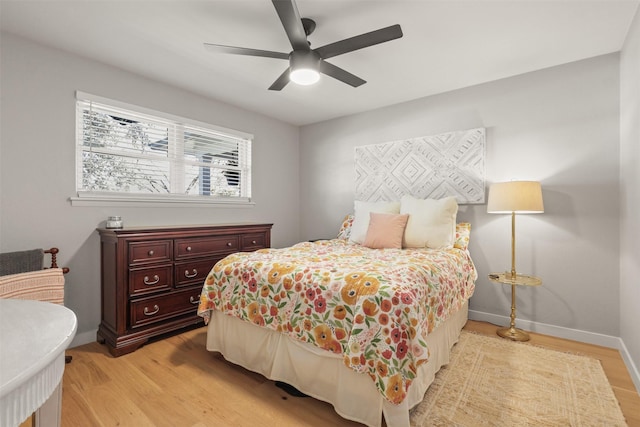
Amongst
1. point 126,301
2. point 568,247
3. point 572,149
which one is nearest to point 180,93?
point 126,301

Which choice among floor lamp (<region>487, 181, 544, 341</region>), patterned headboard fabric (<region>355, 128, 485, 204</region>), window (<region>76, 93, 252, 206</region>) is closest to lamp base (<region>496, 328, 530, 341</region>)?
floor lamp (<region>487, 181, 544, 341</region>)

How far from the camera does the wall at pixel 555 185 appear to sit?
258cm

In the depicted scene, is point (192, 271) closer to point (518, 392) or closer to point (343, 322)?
point (343, 322)

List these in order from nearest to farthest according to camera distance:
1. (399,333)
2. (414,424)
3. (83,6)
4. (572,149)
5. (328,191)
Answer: (399,333) < (414,424) < (83,6) < (572,149) < (328,191)

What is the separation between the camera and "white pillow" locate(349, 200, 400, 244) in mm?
3139

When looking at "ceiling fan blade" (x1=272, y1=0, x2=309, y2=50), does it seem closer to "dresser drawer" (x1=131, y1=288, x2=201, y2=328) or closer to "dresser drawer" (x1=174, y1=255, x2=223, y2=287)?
"dresser drawer" (x1=174, y1=255, x2=223, y2=287)

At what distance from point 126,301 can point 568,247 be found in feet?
12.6

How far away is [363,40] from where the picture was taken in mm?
1896

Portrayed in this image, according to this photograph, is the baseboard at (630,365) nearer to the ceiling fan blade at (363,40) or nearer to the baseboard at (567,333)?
the baseboard at (567,333)

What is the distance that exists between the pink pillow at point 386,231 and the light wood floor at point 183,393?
4.95ft

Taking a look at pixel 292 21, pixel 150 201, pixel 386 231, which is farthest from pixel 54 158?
pixel 386 231

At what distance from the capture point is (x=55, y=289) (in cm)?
207

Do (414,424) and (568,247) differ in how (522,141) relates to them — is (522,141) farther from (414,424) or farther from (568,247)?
(414,424)

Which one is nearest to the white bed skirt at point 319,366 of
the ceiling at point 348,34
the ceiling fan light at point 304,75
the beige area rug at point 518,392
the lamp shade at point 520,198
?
the beige area rug at point 518,392
